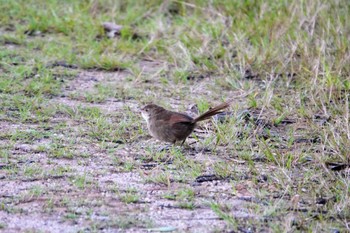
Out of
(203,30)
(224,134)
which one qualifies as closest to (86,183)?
(224,134)

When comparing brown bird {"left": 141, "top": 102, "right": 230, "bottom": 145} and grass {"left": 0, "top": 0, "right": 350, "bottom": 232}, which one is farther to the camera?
brown bird {"left": 141, "top": 102, "right": 230, "bottom": 145}

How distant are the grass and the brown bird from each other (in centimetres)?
10

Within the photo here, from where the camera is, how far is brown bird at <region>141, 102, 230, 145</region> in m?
5.84

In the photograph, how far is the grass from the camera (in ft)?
15.4

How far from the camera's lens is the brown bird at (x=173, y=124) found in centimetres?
584

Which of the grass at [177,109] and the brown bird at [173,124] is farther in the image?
the brown bird at [173,124]

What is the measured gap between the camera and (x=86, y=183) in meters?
5.06

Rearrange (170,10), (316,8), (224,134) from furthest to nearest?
1. (170,10)
2. (316,8)
3. (224,134)

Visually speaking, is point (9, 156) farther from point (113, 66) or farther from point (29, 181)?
point (113, 66)

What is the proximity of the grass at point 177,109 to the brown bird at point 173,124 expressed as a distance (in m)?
0.10

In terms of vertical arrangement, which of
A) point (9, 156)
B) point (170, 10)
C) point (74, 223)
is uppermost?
point (74, 223)

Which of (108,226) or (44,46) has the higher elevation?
(108,226)

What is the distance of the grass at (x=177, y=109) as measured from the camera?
4703mm

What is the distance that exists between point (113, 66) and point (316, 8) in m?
2.24
